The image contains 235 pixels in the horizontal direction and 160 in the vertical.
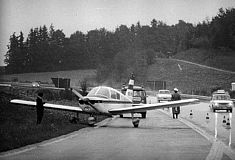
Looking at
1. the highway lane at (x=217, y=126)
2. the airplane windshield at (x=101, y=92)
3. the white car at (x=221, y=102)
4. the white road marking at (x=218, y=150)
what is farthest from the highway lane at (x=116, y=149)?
the white car at (x=221, y=102)

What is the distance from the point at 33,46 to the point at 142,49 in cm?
1883

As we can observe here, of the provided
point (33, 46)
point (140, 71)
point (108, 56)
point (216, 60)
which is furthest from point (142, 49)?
point (216, 60)

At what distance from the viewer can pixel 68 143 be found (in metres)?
13.9

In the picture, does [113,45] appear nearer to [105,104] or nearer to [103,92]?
[103,92]

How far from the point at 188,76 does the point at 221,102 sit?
6293 millimetres

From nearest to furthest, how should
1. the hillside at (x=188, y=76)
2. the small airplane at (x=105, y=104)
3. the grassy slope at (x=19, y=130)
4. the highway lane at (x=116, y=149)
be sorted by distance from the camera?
the highway lane at (x=116, y=149), the grassy slope at (x=19, y=130), the small airplane at (x=105, y=104), the hillside at (x=188, y=76)

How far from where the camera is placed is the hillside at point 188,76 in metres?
25.7

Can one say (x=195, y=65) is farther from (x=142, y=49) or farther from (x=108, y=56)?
(x=142, y=49)

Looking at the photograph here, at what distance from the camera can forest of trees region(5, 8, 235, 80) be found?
16.1 m

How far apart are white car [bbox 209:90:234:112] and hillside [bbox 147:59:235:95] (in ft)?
2.57

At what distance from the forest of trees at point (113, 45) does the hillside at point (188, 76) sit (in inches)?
42.3

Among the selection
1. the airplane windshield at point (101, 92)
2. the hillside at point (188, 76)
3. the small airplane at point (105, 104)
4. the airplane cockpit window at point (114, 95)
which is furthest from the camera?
the hillside at point (188, 76)

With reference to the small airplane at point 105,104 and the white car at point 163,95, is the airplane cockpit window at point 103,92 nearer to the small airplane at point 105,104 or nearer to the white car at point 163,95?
the small airplane at point 105,104

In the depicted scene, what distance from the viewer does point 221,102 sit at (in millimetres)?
37219
